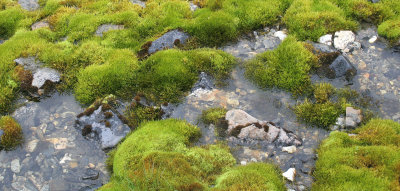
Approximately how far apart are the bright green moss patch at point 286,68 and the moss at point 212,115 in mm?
2148

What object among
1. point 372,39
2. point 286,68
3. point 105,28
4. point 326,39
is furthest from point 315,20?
point 105,28

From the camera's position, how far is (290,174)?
9.46m

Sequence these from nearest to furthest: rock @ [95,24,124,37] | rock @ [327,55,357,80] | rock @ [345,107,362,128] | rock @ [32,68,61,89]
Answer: rock @ [345,107,362,128] < rock @ [327,55,357,80] < rock @ [32,68,61,89] < rock @ [95,24,124,37]

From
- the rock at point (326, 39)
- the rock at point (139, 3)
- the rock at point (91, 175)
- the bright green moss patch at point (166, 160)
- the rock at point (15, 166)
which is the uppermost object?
the rock at point (326, 39)

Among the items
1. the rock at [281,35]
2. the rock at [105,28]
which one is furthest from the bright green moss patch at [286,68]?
the rock at [105,28]

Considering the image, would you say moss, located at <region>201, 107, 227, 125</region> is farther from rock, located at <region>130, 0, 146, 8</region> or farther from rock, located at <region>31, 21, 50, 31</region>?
Answer: rock, located at <region>31, 21, 50, 31</region>

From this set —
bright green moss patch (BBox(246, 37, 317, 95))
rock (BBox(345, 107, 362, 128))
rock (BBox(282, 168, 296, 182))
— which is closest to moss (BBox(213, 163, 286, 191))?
rock (BBox(282, 168, 296, 182))

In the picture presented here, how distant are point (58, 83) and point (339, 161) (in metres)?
10.0

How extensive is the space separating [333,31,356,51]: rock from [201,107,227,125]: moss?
5.62 m

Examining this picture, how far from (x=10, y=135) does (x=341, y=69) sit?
37.7 ft

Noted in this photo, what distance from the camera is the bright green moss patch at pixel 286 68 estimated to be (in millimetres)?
12461

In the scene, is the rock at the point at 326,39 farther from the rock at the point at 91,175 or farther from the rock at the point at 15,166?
the rock at the point at 15,166

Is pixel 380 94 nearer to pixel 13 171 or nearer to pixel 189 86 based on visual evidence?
pixel 189 86

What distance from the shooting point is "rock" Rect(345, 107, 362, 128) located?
10.8 meters
